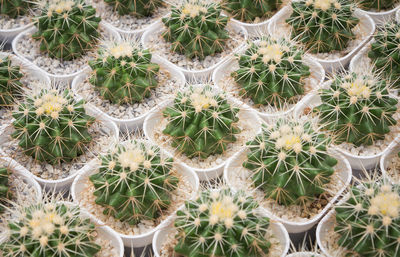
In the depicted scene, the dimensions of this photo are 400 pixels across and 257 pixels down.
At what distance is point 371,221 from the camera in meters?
2.14

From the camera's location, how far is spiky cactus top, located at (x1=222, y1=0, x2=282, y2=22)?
343cm

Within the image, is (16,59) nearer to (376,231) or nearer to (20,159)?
(20,159)

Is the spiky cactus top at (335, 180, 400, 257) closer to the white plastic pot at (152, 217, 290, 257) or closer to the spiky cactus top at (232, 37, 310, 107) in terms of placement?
the white plastic pot at (152, 217, 290, 257)

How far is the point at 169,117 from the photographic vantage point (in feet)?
8.84

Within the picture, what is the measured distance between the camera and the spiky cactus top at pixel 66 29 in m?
3.16

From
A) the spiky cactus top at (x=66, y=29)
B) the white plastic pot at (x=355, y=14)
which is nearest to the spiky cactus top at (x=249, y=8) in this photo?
the white plastic pot at (x=355, y=14)

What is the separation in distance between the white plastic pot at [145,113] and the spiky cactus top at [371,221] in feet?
4.18

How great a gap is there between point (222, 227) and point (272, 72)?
1.06m

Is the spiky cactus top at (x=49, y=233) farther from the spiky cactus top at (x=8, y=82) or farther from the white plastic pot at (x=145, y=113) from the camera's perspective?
the spiky cactus top at (x=8, y=82)

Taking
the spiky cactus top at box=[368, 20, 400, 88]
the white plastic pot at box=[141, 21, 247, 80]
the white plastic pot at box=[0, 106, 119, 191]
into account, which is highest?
the spiky cactus top at box=[368, 20, 400, 88]

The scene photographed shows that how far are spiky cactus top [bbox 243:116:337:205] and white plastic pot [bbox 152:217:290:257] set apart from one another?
0.14m

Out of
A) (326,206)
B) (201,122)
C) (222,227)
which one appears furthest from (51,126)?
(326,206)

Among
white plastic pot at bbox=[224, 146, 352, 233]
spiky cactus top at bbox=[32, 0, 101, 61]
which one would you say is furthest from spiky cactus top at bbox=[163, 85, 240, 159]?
spiky cactus top at bbox=[32, 0, 101, 61]

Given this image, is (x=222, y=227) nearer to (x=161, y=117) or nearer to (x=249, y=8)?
(x=161, y=117)
